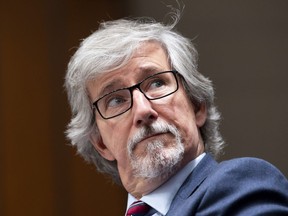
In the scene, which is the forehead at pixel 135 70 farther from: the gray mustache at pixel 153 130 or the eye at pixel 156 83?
the gray mustache at pixel 153 130

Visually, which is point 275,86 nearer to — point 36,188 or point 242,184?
point 36,188

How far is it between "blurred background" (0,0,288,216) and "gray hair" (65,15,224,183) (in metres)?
0.92

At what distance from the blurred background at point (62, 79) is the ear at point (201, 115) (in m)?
1.00

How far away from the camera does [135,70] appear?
1.71m

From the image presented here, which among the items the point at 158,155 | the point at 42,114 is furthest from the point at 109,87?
the point at 42,114

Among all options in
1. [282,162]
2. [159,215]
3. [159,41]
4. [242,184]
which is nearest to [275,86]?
[282,162]

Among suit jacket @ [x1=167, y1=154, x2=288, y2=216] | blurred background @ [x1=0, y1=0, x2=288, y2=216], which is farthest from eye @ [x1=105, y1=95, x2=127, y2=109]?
blurred background @ [x1=0, y1=0, x2=288, y2=216]

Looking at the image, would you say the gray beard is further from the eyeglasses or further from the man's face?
the eyeglasses

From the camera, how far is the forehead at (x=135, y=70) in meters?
1.71

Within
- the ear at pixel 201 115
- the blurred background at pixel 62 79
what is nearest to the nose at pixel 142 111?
the ear at pixel 201 115

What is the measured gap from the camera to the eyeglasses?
Answer: 169 centimetres

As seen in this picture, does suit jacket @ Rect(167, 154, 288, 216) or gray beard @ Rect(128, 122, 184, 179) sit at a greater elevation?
suit jacket @ Rect(167, 154, 288, 216)

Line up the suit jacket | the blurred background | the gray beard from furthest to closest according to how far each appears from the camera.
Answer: the blurred background → the gray beard → the suit jacket

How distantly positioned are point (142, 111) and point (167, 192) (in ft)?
0.79
